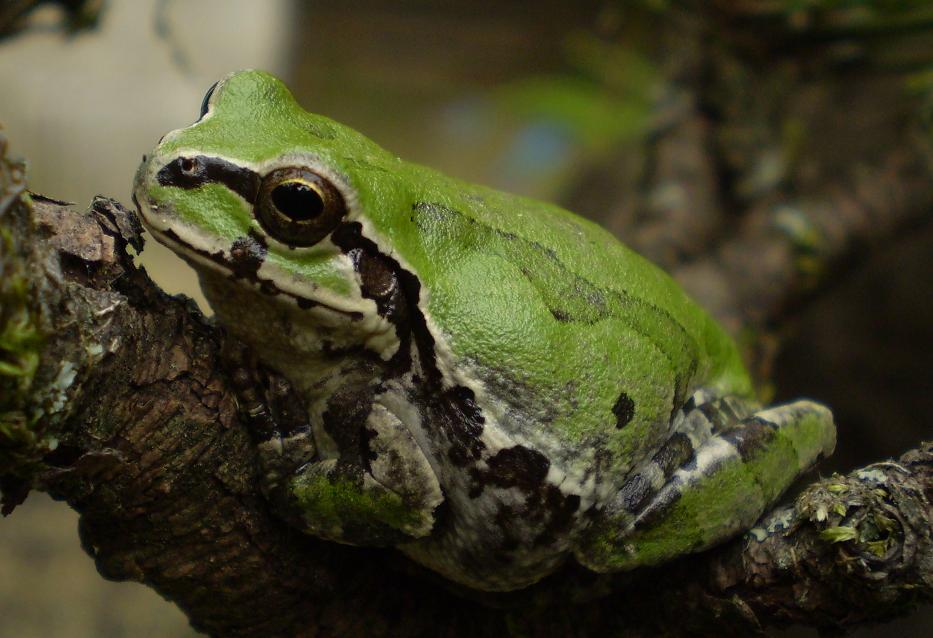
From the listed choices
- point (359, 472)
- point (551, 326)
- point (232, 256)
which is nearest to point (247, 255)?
point (232, 256)

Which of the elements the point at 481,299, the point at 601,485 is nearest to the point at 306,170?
the point at 481,299

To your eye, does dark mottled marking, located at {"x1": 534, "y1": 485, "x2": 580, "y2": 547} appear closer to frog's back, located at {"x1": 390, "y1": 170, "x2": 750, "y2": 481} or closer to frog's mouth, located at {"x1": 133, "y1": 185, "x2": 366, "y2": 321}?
frog's back, located at {"x1": 390, "y1": 170, "x2": 750, "y2": 481}

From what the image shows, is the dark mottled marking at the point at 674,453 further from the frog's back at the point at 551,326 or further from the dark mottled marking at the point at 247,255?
the dark mottled marking at the point at 247,255

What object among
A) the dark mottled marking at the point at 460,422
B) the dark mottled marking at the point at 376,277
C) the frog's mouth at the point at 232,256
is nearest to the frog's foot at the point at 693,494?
the dark mottled marking at the point at 460,422

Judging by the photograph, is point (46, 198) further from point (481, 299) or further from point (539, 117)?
point (539, 117)

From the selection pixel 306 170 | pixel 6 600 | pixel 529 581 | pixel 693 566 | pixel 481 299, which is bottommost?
pixel 6 600

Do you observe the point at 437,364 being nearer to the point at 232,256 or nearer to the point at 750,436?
the point at 232,256
